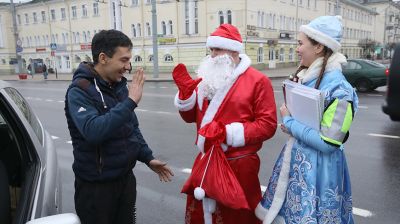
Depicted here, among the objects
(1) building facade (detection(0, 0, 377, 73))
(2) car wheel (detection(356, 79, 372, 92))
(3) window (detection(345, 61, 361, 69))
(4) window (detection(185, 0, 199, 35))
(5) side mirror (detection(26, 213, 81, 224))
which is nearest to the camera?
(5) side mirror (detection(26, 213, 81, 224))

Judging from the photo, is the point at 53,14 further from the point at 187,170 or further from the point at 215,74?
the point at 215,74

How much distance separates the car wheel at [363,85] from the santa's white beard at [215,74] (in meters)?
14.1

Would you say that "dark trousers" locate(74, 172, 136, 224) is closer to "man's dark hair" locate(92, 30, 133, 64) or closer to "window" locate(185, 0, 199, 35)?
"man's dark hair" locate(92, 30, 133, 64)

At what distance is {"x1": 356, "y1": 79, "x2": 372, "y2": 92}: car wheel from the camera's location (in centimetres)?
1526

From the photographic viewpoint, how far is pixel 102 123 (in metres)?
2.19

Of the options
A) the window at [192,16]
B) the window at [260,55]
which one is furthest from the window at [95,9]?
the window at [260,55]

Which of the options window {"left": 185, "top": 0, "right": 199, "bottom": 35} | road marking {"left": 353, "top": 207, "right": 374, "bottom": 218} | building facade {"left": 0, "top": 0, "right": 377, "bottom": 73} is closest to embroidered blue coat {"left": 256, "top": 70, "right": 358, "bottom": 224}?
road marking {"left": 353, "top": 207, "right": 374, "bottom": 218}

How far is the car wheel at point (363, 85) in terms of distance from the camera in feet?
50.1

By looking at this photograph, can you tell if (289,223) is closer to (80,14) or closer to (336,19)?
(336,19)

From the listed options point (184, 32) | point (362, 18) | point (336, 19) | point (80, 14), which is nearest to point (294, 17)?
point (184, 32)

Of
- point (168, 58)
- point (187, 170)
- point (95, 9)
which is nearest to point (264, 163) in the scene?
point (187, 170)

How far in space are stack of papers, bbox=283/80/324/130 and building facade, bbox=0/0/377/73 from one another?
32.7 meters

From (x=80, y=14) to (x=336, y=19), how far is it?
4646 centimetres

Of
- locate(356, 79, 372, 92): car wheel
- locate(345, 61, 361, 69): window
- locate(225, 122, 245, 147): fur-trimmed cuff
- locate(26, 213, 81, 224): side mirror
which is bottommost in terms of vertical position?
locate(356, 79, 372, 92): car wheel
